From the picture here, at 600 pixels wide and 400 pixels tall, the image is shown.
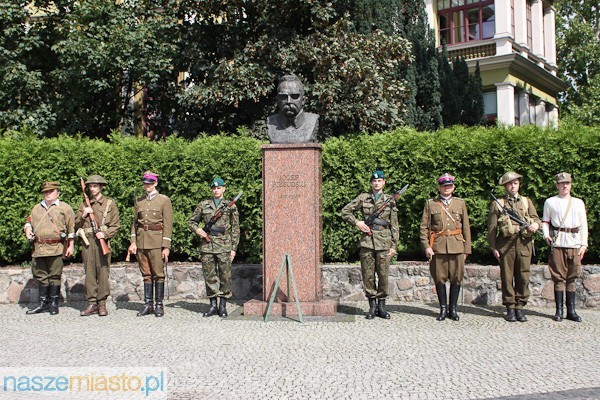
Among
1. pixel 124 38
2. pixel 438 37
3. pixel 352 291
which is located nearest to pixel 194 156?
pixel 352 291

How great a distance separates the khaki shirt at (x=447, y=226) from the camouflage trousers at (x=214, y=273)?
2.83 meters

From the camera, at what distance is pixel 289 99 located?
9.05 m

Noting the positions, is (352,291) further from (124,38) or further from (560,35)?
(560,35)

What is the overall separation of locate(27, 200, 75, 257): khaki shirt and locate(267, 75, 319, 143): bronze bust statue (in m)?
3.47

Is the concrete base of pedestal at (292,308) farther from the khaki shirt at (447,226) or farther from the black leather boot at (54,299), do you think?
the black leather boot at (54,299)

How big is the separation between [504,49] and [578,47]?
10.6 m

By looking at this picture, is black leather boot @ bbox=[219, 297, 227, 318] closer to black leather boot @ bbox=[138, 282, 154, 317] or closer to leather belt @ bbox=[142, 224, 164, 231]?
black leather boot @ bbox=[138, 282, 154, 317]

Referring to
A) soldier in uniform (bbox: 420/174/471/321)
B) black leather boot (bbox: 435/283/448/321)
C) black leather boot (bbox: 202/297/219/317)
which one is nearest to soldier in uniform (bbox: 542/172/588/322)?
soldier in uniform (bbox: 420/174/471/321)

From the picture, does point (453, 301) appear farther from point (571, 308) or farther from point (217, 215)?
point (217, 215)

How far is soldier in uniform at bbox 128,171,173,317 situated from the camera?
9492mm

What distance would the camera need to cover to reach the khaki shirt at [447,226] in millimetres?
8938

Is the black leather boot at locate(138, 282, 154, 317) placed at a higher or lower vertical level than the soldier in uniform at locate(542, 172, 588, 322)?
lower

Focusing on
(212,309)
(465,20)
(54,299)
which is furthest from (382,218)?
(465,20)

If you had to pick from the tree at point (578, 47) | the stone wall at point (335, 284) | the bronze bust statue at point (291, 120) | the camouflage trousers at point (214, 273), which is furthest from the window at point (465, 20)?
the camouflage trousers at point (214, 273)
